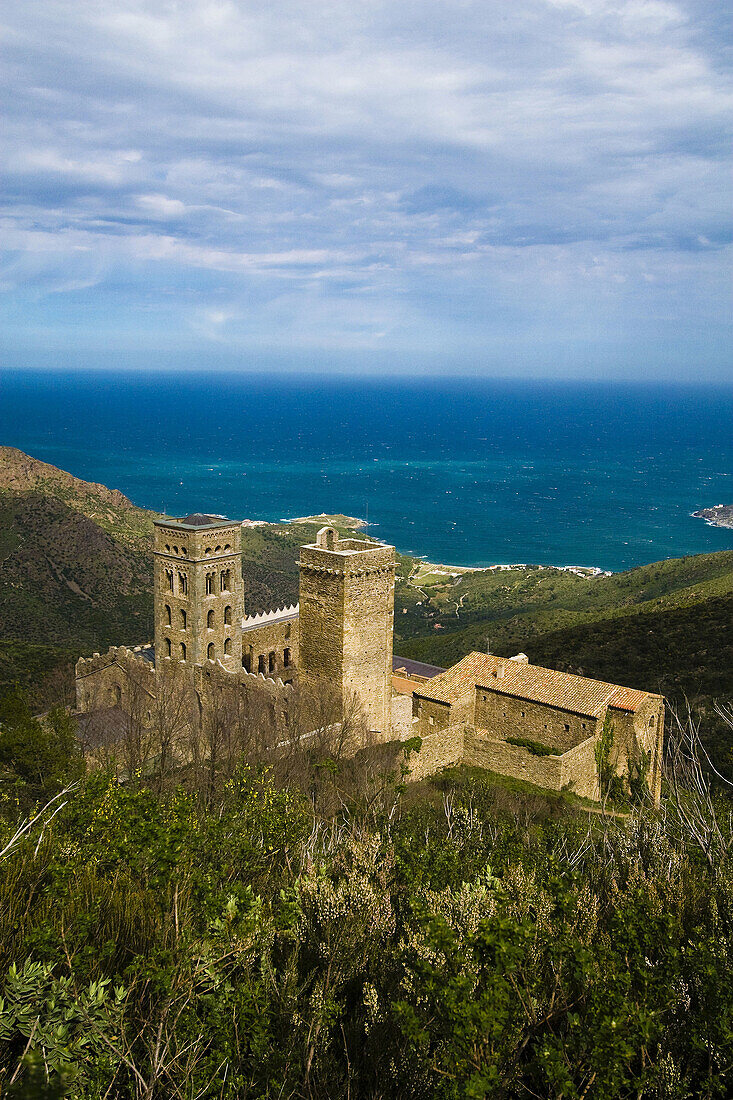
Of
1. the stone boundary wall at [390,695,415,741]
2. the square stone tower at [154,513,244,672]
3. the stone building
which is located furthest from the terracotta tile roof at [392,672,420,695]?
the square stone tower at [154,513,244,672]

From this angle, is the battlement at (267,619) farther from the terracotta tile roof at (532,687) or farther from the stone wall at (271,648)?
the terracotta tile roof at (532,687)

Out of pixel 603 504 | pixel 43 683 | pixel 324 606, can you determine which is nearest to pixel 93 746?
pixel 324 606

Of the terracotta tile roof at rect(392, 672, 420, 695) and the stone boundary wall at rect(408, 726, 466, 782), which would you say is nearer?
the stone boundary wall at rect(408, 726, 466, 782)

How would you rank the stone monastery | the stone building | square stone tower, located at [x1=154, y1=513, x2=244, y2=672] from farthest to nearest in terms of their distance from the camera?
1. square stone tower, located at [x1=154, y1=513, x2=244, y2=672]
2. the stone monastery
3. the stone building

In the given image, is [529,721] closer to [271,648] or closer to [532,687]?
[532,687]

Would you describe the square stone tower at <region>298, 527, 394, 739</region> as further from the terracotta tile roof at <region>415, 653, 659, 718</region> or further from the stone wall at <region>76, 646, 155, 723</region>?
the stone wall at <region>76, 646, 155, 723</region>

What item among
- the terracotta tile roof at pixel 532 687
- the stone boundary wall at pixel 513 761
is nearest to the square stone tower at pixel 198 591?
the terracotta tile roof at pixel 532 687

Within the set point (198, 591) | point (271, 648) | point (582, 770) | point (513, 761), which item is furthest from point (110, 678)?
point (582, 770)
